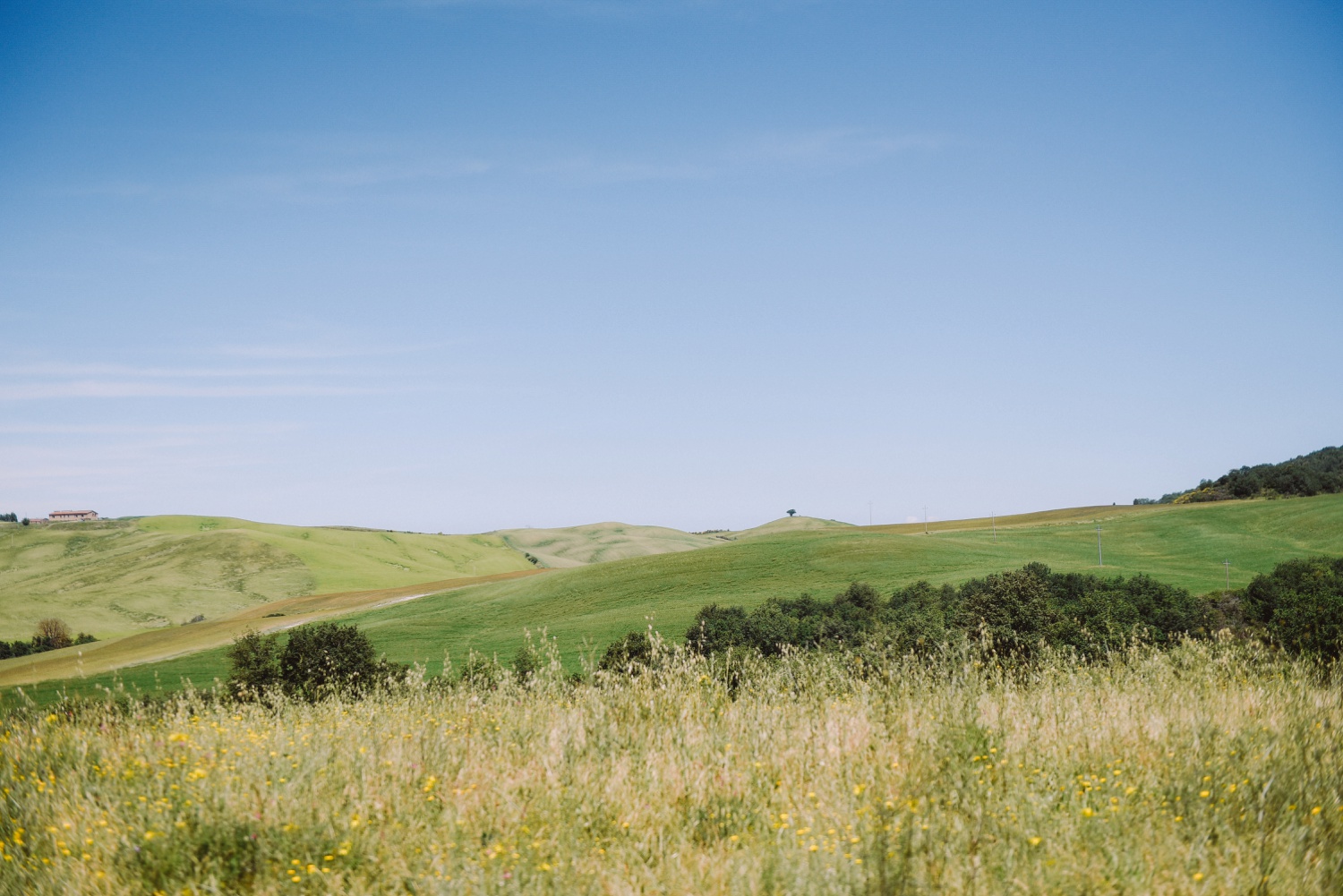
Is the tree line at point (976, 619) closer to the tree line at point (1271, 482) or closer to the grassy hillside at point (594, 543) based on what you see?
the tree line at point (1271, 482)

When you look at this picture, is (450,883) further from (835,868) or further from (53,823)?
(53,823)

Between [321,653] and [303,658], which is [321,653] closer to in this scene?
[321,653]

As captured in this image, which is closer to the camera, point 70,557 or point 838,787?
point 838,787

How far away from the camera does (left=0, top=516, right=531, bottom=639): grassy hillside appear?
336ft

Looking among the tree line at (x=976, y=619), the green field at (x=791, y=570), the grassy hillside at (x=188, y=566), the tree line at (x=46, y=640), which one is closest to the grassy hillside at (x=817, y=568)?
the green field at (x=791, y=570)

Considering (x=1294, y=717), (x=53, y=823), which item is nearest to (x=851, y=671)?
(x=1294, y=717)

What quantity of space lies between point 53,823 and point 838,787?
4876mm

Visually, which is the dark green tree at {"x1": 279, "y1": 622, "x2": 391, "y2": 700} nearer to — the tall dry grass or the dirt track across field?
the dirt track across field

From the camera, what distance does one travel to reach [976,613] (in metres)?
46.1

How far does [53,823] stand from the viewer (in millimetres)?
4773

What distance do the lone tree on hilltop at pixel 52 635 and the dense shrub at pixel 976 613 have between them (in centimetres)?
7853

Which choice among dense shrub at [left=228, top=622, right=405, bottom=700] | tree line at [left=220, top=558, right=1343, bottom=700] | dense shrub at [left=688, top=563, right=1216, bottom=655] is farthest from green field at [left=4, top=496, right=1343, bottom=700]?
dense shrub at [left=228, top=622, right=405, bottom=700]

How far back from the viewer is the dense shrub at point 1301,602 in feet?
114

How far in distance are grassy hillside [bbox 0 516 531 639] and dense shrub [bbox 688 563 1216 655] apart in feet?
230
